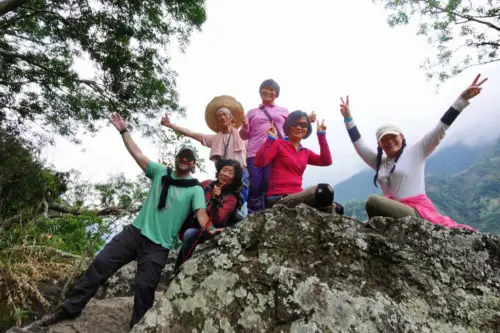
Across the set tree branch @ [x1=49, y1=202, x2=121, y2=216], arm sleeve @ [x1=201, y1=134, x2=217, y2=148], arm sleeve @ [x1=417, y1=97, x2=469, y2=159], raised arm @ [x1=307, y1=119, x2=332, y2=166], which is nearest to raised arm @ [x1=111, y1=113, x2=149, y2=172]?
arm sleeve @ [x1=201, y1=134, x2=217, y2=148]

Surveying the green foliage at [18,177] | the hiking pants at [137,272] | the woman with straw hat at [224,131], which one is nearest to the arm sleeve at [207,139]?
the woman with straw hat at [224,131]

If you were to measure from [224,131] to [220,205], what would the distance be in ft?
5.57

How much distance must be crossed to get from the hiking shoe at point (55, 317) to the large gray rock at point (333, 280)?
1551 mm

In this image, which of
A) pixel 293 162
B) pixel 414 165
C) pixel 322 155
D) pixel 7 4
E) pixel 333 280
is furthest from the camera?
pixel 7 4

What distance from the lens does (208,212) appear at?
347cm

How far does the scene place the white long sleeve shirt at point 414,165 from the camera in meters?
3.07

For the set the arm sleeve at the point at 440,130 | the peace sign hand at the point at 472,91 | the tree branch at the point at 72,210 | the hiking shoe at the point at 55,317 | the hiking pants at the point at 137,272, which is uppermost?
the peace sign hand at the point at 472,91

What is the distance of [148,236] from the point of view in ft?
10.5

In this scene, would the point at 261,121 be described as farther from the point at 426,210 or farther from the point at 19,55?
the point at 19,55

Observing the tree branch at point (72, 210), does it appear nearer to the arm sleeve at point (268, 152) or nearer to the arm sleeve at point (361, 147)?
the arm sleeve at point (268, 152)

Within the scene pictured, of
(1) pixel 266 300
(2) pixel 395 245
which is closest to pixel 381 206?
(2) pixel 395 245

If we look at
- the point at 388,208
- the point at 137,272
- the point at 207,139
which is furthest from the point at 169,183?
the point at 388,208

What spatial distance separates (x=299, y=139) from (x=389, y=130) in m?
1.01

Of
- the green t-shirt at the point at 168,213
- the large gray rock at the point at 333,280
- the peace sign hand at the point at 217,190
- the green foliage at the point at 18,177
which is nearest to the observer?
the large gray rock at the point at 333,280
